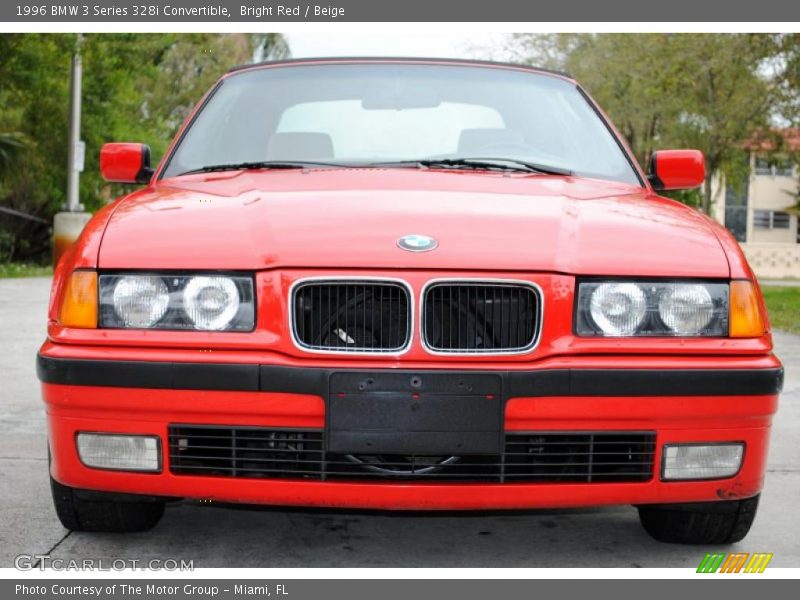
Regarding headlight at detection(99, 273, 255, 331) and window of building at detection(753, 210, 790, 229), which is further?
window of building at detection(753, 210, 790, 229)

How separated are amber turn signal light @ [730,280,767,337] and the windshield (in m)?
1.01

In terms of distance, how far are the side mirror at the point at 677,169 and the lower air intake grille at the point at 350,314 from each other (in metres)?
1.75

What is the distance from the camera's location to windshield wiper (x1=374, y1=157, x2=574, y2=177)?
4238 millimetres

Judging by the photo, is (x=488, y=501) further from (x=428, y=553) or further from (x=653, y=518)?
(x=653, y=518)

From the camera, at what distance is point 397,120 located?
4602 millimetres

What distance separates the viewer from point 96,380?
10.5 ft

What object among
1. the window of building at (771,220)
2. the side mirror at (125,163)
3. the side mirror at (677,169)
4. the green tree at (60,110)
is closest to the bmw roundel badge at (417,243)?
the side mirror at (677,169)

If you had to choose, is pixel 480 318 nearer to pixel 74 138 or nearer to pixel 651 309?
pixel 651 309

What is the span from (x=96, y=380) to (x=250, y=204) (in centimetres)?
68

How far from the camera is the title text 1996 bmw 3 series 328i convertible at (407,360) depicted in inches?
123

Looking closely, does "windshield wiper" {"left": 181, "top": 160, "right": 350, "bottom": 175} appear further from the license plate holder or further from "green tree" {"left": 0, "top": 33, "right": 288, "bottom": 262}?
"green tree" {"left": 0, "top": 33, "right": 288, "bottom": 262}

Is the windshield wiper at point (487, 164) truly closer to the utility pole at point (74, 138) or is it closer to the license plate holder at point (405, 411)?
the license plate holder at point (405, 411)

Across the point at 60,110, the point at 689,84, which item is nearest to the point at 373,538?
the point at 60,110

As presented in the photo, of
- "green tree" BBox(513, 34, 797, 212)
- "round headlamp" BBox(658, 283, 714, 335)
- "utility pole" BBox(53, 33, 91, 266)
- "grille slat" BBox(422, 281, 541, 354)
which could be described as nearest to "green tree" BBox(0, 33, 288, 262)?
"utility pole" BBox(53, 33, 91, 266)
